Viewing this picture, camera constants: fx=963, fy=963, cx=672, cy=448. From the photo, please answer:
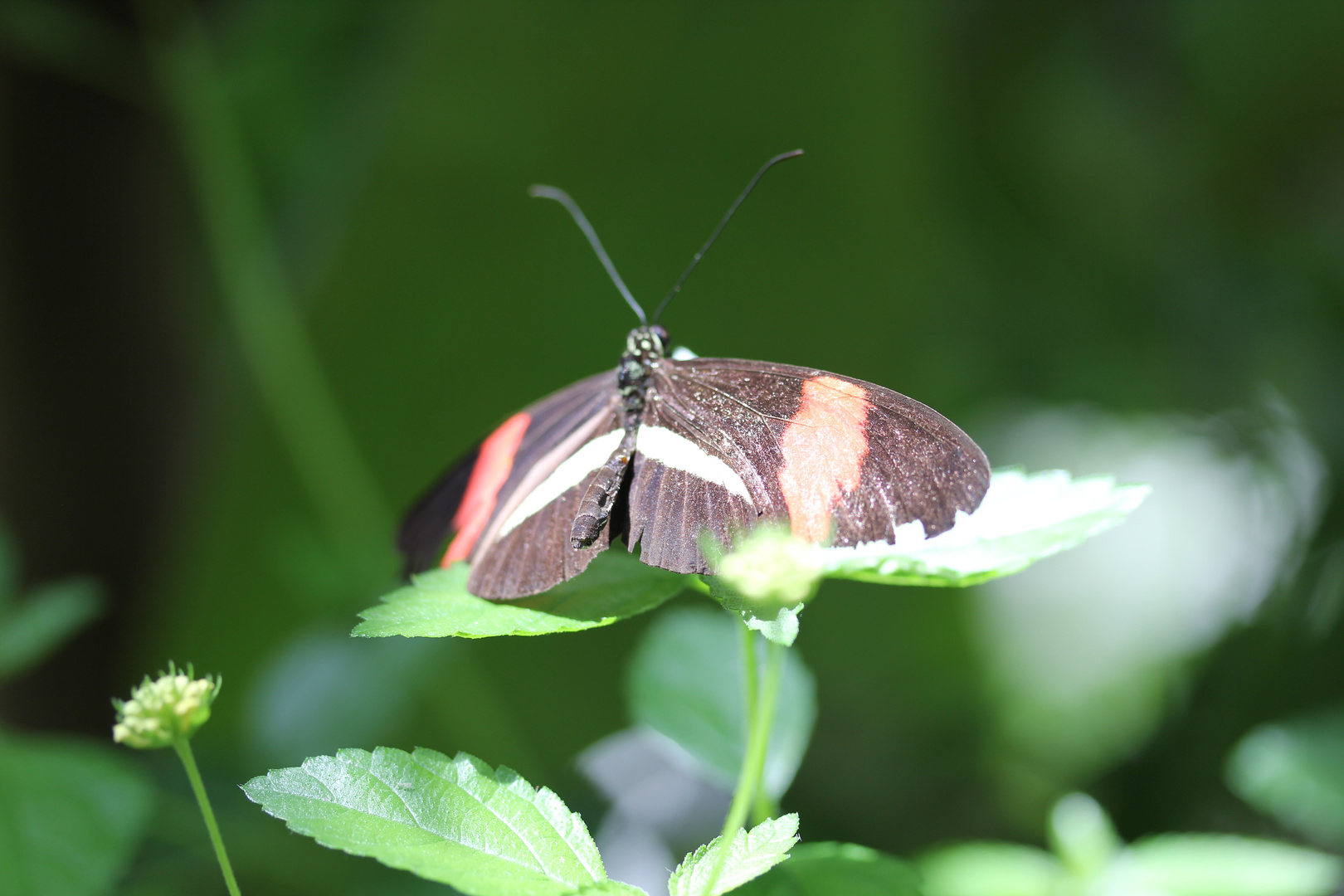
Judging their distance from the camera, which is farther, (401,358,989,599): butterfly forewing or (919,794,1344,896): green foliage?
(919,794,1344,896): green foliage

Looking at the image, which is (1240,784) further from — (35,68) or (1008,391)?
(35,68)

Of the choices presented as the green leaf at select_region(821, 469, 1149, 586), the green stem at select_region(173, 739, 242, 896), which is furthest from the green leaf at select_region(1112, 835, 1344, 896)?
the green stem at select_region(173, 739, 242, 896)

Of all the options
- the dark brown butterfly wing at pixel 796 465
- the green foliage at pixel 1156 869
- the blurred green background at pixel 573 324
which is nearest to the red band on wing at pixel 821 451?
the dark brown butterfly wing at pixel 796 465

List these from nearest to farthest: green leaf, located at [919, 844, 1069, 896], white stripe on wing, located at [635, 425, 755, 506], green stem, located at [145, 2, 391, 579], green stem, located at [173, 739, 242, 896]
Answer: green stem, located at [173, 739, 242, 896], white stripe on wing, located at [635, 425, 755, 506], green leaf, located at [919, 844, 1069, 896], green stem, located at [145, 2, 391, 579]

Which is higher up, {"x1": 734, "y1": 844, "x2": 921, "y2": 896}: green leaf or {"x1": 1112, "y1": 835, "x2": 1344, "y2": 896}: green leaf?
{"x1": 734, "y1": 844, "x2": 921, "y2": 896}: green leaf

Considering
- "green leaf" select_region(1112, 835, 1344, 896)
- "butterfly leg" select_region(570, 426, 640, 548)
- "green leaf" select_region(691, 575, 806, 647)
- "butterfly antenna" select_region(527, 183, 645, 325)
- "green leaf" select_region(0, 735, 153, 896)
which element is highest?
"butterfly antenna" select_region(527, 183, 645, 325)

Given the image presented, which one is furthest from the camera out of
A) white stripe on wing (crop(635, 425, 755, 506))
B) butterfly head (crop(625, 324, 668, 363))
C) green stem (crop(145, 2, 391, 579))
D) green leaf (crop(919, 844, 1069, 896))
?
green stem (crop(145, 2, 391, 579))

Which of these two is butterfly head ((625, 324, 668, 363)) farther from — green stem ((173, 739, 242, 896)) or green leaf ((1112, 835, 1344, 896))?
green leaf ((1112, 835, 1344, 896))
